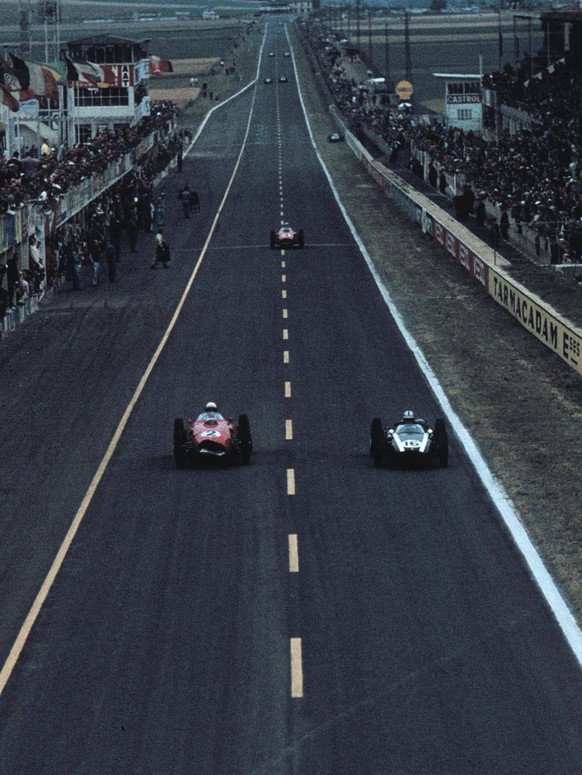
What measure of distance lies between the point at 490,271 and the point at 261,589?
31.5m

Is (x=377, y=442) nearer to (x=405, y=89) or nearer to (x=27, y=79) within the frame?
(x=27, y=79)

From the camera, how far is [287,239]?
66875 millimetres

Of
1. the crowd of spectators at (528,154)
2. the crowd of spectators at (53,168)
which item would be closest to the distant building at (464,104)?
the crowd of spectators at (528,154)

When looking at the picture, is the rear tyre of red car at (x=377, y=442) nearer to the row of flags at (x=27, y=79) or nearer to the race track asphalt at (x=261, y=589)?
the race track asphalt at (x=261, y=589)

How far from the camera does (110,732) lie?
1733cm

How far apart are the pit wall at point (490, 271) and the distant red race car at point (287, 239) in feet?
17.9

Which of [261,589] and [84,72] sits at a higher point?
[84,72]

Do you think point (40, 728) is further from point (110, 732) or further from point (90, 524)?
point (90, 524)

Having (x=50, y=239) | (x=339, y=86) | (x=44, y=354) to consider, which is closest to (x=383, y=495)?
(x=44, y=354)

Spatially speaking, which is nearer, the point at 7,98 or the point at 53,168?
the point at 7,98

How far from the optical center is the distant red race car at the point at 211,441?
29.8 meters

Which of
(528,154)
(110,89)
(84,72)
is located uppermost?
(110,89)

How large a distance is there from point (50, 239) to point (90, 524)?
3168 cm

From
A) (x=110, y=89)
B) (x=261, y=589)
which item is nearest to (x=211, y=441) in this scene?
(x=261, y=589)
